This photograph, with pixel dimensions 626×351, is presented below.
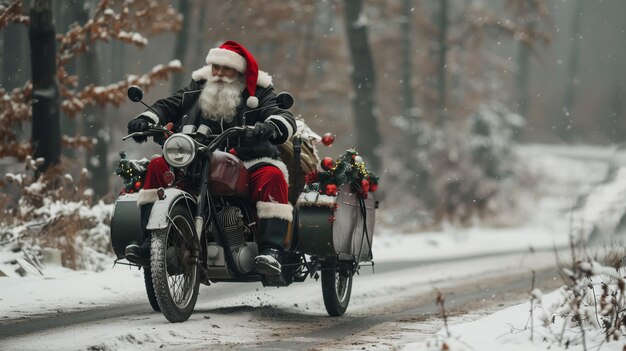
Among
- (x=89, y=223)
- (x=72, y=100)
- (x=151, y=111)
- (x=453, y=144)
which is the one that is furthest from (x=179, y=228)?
(x=453, y=144)

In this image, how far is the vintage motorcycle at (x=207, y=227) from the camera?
7.93 m

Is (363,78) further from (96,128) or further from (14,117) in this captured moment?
(14,117)

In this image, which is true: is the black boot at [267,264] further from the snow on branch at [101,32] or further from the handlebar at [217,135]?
the snow on branch at [101,32]

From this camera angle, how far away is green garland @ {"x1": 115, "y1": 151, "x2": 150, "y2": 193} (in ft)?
30.2

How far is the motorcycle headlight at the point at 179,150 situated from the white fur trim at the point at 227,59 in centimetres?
122

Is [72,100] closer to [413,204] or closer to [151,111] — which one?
[151,111]

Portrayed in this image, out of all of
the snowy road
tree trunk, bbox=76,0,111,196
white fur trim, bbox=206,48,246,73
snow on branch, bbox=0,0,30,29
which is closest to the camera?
the snowy road

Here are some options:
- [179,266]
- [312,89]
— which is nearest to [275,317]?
[179,266]

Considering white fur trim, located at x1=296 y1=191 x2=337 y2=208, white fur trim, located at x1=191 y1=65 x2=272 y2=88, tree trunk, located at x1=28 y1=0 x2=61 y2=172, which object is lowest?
white fur trim, located at x1=296 y1=191 x2=337 y2=208

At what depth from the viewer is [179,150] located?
7.97 meters

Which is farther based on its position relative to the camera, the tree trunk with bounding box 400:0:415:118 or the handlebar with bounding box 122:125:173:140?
the tree trunk with bounding box 400:0:415:118

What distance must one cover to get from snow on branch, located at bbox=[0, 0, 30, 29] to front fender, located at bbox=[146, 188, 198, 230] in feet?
21.8

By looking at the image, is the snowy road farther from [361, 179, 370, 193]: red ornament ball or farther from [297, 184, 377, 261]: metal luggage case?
[361, 179, 370, 193]: red ornament ball

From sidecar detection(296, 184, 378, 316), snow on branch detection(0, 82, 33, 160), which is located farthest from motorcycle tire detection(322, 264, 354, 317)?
snow on branch detection(0, 82, 33, 160)
